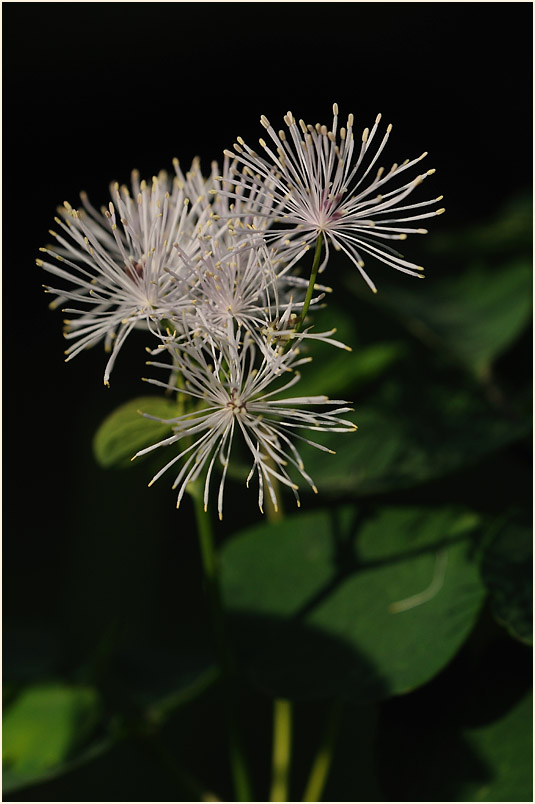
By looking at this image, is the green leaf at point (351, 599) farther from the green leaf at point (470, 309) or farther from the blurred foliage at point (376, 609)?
the green leaf at point (470, 309)

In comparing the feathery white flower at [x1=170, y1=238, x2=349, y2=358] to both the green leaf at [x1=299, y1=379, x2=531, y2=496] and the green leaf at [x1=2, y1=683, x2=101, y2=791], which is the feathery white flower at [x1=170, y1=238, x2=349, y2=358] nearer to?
the green leaf at [x1=299, y1=379, x2=531, y2=496]

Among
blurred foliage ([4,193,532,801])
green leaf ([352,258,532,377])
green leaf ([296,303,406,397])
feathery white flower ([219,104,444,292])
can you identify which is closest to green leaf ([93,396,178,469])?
blurred foliage ([4,193,532,801])

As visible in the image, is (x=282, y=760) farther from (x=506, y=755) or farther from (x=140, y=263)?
(x=140, y=263)

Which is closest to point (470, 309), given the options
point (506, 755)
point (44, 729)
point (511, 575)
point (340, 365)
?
point (340, 365)

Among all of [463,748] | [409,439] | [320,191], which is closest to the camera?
[320,191]

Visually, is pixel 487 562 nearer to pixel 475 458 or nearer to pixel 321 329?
pixel 475 458

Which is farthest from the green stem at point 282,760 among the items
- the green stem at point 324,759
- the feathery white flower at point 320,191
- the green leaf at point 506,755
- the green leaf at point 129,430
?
the feathery white flower at point 320,191
